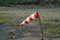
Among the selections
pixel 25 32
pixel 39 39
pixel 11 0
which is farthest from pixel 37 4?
pixel 39 39

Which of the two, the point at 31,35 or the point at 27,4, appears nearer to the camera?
the point at 31,35

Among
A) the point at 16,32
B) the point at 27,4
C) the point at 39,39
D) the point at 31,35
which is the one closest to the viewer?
the point at 39,39

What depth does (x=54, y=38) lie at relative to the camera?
47.8 feet

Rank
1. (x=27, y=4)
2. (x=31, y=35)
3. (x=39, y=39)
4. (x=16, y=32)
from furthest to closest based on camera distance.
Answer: (x=27, y=4) → (x=16, y=32) → (x=31, y=35) → (x=39, y=39)

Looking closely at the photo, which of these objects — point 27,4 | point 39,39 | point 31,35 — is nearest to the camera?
point 39,39

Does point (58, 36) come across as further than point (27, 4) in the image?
No

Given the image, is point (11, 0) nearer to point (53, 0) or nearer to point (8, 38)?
point (53, 0)

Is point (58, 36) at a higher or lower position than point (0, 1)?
higher

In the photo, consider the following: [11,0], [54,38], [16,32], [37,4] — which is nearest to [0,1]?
[11,0]

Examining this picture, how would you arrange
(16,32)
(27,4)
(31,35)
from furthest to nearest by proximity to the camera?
1. (27,4)
2. (16,32)
3. (31,35)

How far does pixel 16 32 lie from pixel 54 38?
3196 mm

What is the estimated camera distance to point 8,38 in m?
14.6

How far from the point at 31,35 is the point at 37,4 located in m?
26.5

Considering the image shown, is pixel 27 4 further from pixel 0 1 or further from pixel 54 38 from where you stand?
pixel 54 38
